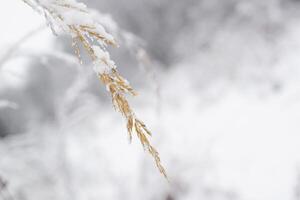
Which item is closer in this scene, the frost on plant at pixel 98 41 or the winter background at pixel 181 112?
the frost on plant at pixel 98 41

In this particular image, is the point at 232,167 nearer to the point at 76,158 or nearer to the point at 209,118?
the point at 209,118

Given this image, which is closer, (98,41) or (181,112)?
(98,41)

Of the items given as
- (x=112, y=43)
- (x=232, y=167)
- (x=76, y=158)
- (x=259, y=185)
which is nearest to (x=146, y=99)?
(x=76, y=158)

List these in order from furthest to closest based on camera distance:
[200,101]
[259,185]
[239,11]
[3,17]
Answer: [3,17], [239,11], [200,101], [259,185]

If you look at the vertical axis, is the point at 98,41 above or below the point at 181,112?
below

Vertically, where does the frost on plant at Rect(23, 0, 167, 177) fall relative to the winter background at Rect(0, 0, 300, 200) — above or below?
below

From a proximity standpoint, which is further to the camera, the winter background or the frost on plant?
the winter background

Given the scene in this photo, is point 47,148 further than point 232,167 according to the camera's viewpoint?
No

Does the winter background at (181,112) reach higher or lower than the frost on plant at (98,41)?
higher
